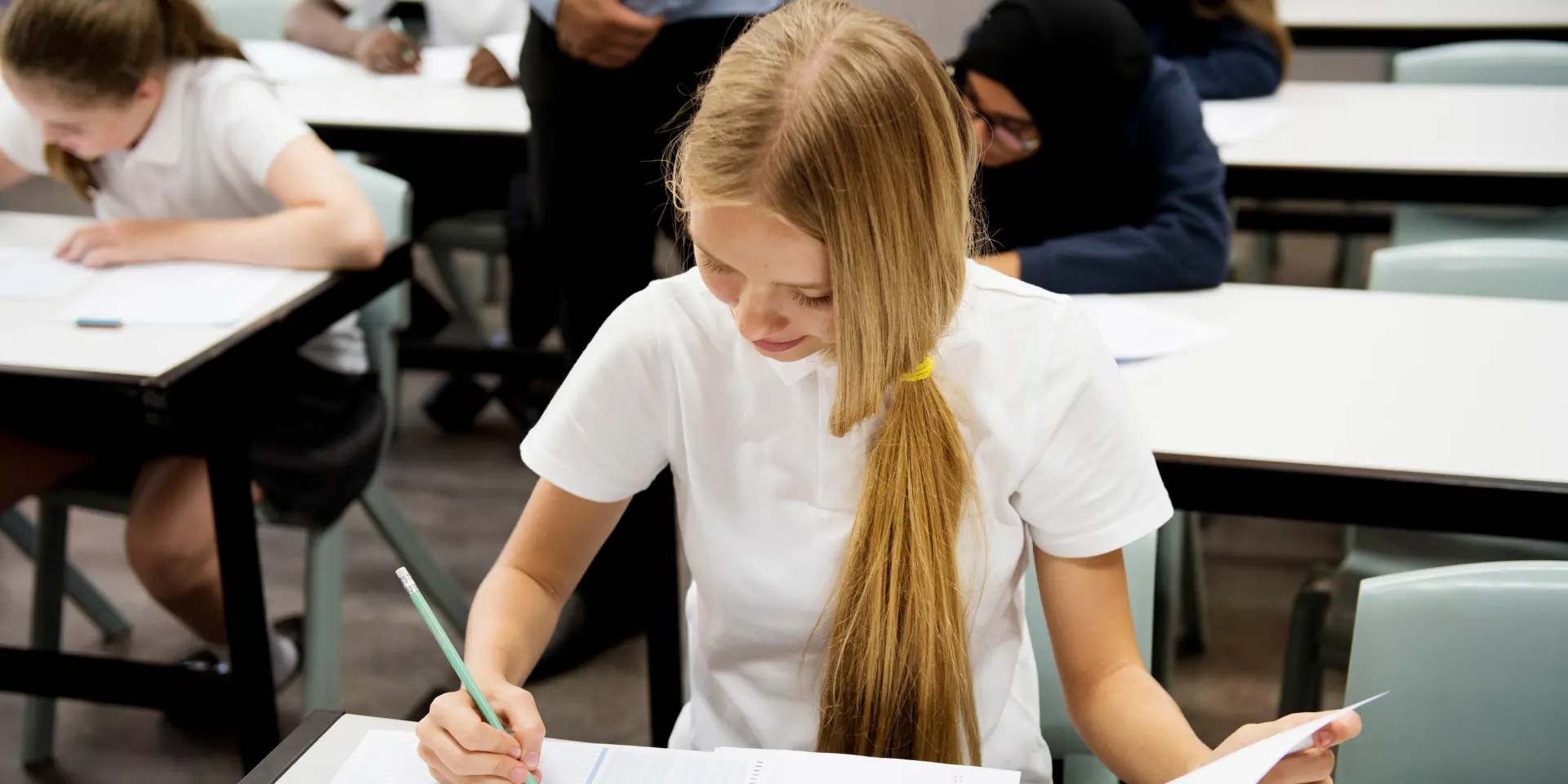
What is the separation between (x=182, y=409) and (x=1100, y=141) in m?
1.17

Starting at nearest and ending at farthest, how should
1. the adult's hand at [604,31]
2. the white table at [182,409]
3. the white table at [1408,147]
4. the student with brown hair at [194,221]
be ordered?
the white table at [182,409]
the student with brown hair at [194,221]
the adult's hand at [604,31]
the white table at [1408,147]

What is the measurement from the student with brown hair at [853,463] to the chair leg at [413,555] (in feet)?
3.19

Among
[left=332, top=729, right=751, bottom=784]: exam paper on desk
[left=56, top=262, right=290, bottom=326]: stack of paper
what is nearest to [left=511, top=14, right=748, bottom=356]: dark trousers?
[left=56, top=262, right=290, bottom=326]: stack of paper

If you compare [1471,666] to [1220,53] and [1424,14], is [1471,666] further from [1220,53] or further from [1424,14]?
[1424,14]

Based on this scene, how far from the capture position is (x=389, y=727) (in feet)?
3.11

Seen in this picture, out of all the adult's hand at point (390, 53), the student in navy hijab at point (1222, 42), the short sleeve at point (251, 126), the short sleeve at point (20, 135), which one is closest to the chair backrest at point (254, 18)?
the adult's hand at point (390, 53)

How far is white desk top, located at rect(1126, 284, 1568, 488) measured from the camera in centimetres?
133

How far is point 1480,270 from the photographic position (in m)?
1.80

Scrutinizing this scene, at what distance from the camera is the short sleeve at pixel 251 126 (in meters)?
1.80

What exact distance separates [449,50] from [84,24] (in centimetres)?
154

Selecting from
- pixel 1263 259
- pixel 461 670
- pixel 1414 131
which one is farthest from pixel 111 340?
pixel 1263 259

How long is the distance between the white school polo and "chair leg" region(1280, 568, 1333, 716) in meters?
1.28

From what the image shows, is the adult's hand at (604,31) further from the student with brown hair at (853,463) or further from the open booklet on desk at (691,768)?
the open booklet on desk at (691,768)

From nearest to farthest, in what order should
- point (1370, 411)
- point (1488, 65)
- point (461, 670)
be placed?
1. point (461, 670)
2. point (1370, 411)
3. point (1488, 65)
